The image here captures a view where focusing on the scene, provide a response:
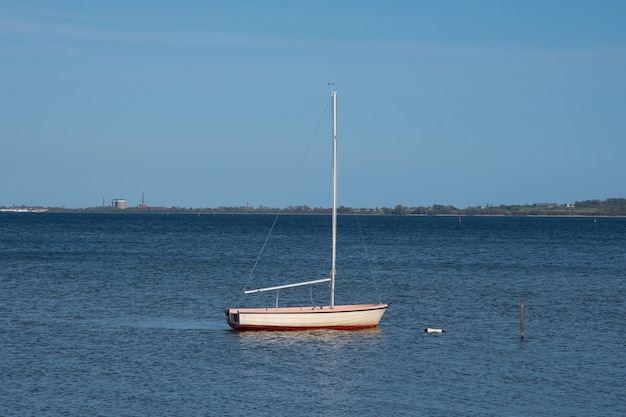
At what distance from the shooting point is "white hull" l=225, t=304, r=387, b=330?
48.6 meters

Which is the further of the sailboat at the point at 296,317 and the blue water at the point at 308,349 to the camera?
the sailboat at the point at 296,317

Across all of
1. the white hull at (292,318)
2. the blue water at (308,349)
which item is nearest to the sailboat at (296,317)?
the white hull at (292,318)

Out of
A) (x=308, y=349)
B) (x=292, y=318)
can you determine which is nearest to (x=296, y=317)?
(x=292, y=318)

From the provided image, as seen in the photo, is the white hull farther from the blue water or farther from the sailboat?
the blue water

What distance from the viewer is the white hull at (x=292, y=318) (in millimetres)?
48625

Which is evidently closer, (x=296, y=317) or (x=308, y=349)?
(x=308, y=349)

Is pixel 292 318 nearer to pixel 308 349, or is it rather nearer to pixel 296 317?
pixel 296 317

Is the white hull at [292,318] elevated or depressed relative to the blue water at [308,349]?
elevated

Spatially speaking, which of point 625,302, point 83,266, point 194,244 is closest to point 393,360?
point 625,302

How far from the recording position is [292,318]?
1916 inches

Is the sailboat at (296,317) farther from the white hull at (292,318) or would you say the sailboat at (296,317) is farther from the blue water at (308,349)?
the blue water at (308,349)

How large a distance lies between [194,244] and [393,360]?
10503 cm

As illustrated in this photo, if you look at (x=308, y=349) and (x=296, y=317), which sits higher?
(x=296, y=317)

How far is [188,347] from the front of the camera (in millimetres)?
44906
